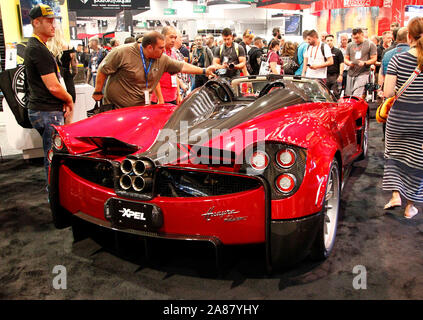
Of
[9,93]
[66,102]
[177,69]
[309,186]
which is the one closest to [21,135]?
[9,93]

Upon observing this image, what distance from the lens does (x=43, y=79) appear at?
3230mm

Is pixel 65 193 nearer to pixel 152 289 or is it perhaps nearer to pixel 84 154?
pixel 84 154

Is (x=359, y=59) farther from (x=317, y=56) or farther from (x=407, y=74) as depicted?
(x=407, y=74)

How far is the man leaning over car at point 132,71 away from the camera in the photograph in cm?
371

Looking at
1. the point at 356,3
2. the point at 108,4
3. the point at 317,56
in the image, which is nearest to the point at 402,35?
the point at 317,56

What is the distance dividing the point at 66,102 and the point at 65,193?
129 cm

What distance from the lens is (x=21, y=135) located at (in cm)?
503

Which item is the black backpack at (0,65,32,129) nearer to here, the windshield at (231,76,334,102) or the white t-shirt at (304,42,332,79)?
the windshield at (231,76,334,102)

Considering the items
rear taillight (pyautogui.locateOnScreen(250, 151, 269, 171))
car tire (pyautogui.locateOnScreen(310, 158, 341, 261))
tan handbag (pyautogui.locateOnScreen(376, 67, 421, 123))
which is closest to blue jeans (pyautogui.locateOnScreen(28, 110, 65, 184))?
rear taillight (pyautogui.locateOnScreen(250, 151, 269, 171))

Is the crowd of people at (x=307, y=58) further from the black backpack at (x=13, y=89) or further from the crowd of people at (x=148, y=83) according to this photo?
the black backpack at (x=13, y=89)

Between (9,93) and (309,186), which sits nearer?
(309,186)

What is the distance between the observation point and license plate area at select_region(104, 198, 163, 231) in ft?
6.84

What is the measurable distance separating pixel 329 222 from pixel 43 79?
2581 mm

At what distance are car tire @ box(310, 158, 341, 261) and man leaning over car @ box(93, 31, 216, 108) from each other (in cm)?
201
